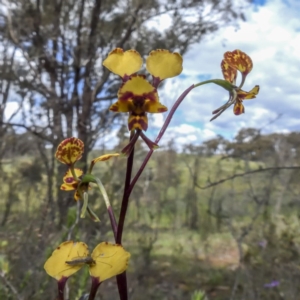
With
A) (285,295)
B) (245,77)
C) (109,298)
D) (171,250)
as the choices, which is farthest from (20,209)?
(245,77)

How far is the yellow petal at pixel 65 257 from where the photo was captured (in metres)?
0.40

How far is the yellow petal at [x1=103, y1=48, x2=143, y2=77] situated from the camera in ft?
1.36

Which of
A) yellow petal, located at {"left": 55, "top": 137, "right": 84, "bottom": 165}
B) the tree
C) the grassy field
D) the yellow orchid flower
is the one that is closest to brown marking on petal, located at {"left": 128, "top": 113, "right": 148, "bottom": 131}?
the yellow orchid flower

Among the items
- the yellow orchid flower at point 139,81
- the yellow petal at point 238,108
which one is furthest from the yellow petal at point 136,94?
the yellow petal at point 238,108

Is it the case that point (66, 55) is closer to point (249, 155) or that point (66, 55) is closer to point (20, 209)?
point (20, 209)

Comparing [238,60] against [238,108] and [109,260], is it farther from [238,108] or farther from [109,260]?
[109,260]

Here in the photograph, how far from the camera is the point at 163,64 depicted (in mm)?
414

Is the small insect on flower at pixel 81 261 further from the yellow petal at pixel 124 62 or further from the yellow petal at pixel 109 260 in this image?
the yellow petal at pixel 124 62

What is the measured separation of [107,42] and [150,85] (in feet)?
12.0

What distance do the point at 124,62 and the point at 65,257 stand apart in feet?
0.57

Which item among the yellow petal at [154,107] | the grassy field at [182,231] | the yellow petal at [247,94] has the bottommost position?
the grassy field at [182,231]

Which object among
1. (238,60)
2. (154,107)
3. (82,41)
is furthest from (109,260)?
(82,41)

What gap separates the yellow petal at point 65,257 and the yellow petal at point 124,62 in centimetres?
15

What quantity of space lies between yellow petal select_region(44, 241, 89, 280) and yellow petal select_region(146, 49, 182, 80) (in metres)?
0.16
